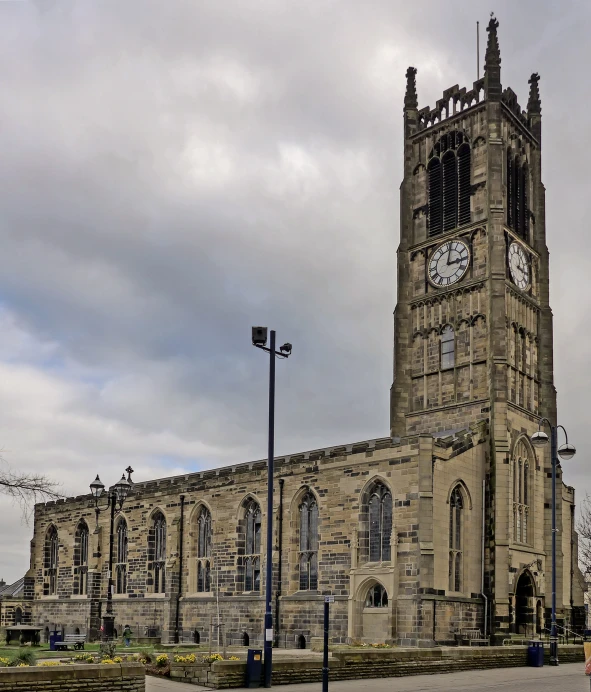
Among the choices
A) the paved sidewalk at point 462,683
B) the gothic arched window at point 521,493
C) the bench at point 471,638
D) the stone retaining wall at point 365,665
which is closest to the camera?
→ the paved sidewalk at point 462,683

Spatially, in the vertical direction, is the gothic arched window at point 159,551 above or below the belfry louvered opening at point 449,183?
below

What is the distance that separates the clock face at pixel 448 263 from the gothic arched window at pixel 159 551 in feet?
74.3

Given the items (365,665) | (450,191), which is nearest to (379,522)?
(365,665)

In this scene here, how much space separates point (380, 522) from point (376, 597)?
3.51 meters

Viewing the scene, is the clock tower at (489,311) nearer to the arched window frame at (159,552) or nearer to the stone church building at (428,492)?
the stone church building at (428,492)

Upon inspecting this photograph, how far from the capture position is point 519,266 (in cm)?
5216

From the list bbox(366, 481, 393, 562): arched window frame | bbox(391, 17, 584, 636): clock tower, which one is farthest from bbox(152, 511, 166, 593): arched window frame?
bbox(366, 481, 393, 562): arched window frame

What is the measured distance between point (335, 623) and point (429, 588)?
5.49 meters

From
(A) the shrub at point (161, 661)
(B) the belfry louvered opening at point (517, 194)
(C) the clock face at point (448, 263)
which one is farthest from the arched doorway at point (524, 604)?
(A) the shrub at point (161, 661)

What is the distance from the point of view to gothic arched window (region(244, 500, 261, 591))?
48.8 meters

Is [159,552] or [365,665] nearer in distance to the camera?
[365,665]

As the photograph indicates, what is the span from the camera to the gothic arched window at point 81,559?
200 ft

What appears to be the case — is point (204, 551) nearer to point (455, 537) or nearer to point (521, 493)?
point (455, 537)

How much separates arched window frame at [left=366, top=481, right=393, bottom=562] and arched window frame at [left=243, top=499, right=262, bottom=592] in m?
8.18
